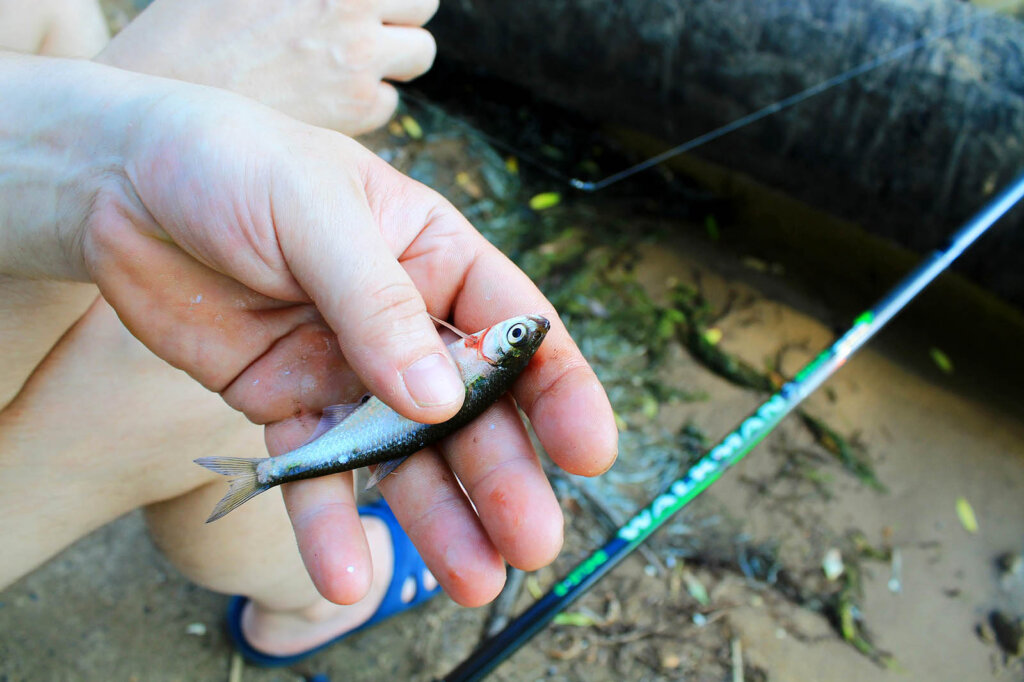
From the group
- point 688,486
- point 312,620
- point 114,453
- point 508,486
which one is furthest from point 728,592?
point 114,453

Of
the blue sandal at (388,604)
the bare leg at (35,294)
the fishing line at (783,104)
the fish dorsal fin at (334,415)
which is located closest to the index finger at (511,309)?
the fish dorsal fin at (334,415)

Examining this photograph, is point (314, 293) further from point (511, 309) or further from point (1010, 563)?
point (1010, 563)

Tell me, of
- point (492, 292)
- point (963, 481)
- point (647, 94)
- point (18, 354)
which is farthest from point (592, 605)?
point (647, 94)

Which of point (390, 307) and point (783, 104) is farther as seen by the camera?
point (783, 104)

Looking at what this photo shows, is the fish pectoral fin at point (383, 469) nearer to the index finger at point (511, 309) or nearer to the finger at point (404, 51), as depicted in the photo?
the index finger at point (511, 309)

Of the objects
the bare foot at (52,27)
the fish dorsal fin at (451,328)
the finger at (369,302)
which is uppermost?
the bare foot at (52,27)

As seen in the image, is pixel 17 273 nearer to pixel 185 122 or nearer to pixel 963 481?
pixel 185 122
